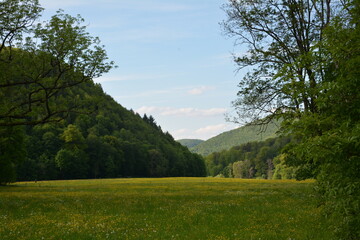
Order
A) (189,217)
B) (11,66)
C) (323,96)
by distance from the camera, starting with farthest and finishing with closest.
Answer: (11,66), (189,217), (323,96)

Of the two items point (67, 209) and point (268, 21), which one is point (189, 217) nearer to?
point (67, 209)

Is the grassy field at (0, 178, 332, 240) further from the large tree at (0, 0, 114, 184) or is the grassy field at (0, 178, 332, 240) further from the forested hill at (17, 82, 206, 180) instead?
the forested hill at (17, 82, 206, 180)

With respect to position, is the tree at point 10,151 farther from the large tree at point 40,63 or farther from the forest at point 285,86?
the large tree at point 40,63

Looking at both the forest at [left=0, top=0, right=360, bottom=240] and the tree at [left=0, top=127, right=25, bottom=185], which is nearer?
the forest at [left=0, top=0, right=360, bottom=240]

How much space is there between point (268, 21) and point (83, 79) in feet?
56.7

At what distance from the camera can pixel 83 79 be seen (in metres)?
29.6

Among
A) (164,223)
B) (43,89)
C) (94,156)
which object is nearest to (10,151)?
(43,89)

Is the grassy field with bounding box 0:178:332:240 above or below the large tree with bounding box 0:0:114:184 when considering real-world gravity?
below

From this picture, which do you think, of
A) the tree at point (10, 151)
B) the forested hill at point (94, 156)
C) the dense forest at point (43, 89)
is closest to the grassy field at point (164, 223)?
the dense forest at point (43, 89)

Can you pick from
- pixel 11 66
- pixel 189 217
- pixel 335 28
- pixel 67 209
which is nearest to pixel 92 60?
pixel 11 66

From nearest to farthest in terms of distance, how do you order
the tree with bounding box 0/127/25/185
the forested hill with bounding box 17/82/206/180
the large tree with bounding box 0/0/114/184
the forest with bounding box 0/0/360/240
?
the forest with bounding box 0/0/360/240
the large tree with bounding box 0/0/114/184
the tree with bounding box 0/127/25/185
the forested hill with bounding box 17/82/206/180

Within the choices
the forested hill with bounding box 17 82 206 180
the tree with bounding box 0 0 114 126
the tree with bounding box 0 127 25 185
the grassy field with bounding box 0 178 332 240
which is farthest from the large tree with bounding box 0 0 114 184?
the forested hill with bounding box 17 82 206 180

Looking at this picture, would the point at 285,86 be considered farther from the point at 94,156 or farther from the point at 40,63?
the point at 94,156

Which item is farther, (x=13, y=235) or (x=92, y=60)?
(x=92, y=60)
